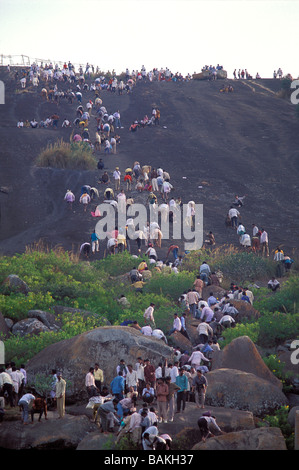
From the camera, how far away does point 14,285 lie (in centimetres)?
2317

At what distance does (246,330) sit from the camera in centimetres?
2186

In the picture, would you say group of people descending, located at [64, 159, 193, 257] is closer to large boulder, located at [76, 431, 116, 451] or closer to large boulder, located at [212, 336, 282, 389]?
large boulder, located at [212, 336, 282, 389]

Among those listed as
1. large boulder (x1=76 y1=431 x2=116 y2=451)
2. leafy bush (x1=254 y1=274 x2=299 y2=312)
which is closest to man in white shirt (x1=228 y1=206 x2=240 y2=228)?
leafy bush (x1=254 y1=274 x2=299 y2=312)

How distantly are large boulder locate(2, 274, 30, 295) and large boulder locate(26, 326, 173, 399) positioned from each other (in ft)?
17.2

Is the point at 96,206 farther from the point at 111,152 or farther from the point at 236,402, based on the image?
the point at 236,402

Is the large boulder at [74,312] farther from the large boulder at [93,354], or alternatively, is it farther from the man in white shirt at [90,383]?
the man in white shirt at [90,383]

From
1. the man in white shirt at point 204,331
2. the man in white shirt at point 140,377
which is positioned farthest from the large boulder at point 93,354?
the man in white shirt at point 204,331

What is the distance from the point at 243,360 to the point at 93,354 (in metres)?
4.43

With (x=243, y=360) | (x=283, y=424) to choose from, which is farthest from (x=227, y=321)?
(x=283, y=424)

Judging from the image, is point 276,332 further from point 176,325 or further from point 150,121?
point 150,121

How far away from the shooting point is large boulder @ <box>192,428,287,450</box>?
14.1 metres

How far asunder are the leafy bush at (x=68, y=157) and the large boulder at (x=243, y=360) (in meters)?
25.4
